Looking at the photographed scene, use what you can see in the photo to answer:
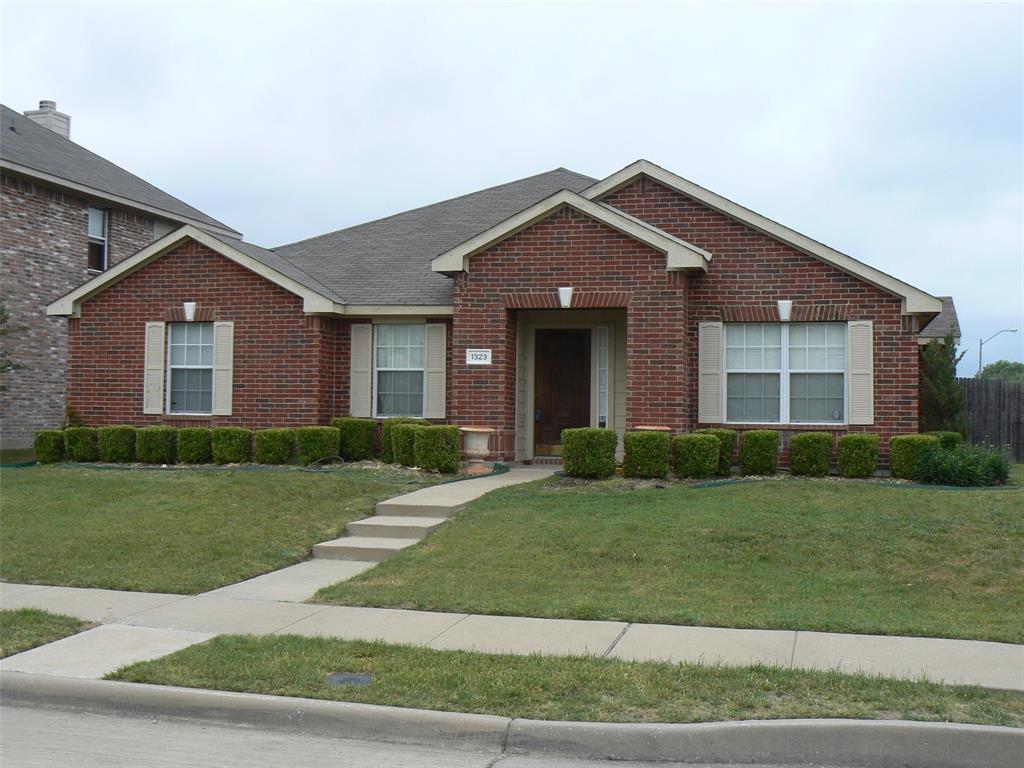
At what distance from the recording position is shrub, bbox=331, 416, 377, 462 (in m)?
17.4

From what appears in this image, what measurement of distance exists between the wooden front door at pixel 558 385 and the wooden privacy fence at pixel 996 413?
1150 centimetres

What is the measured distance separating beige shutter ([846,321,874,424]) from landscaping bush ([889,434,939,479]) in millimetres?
906

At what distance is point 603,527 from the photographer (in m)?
11.1

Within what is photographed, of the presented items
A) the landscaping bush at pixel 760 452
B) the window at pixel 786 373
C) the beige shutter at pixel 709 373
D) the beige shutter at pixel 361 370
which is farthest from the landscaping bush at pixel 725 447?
the beige shutter at pixel 361 370

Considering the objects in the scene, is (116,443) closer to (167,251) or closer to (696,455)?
(167,251)

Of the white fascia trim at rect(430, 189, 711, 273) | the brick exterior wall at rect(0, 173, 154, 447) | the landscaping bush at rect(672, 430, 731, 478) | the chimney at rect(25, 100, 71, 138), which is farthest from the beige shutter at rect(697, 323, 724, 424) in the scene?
the chimney at rect(25, 100, 71, 138)

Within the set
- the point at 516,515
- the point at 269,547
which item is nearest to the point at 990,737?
the point at 516,515

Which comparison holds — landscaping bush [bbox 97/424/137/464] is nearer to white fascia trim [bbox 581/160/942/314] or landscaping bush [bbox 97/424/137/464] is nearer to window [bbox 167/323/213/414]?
window [bbox 167/323/213/414]

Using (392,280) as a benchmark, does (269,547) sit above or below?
below

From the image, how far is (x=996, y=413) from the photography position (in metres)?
24.1

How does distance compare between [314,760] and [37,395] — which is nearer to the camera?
[314,760]

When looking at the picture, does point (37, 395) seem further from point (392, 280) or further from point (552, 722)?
point (552, 722)

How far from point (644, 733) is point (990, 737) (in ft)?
6.31

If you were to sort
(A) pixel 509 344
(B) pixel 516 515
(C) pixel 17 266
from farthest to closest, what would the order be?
(C) pixel 17 266, (A) pixel 509 344, (B) pixel 516 515
